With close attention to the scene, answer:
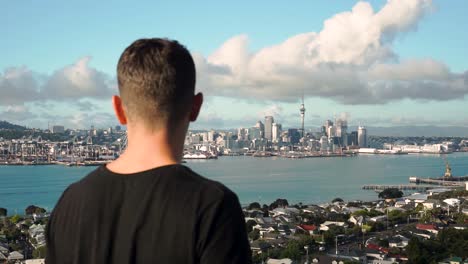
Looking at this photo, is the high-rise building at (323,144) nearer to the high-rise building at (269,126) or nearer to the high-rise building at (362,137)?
the high-rise building at (362,137)

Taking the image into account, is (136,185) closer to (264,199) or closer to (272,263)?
(272,263)

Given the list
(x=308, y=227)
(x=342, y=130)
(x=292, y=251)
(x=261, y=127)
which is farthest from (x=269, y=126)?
(x=292, y=251)

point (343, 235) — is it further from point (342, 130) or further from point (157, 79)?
point (342, 130)

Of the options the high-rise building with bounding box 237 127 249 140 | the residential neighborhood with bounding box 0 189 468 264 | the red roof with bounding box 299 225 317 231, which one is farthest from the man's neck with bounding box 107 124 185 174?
the high-rise building with bounding box 237 127 249 140

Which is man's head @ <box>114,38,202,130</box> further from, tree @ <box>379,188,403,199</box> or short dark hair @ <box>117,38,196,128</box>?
tree @ <box>379,188,403,199</box>

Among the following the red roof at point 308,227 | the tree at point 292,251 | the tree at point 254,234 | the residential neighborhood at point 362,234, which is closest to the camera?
the residential neighborhood at point 362,234

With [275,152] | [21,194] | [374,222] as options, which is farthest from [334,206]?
[275,152]

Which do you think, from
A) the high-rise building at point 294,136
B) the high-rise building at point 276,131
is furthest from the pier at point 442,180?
the high-rise building at point 276,131
